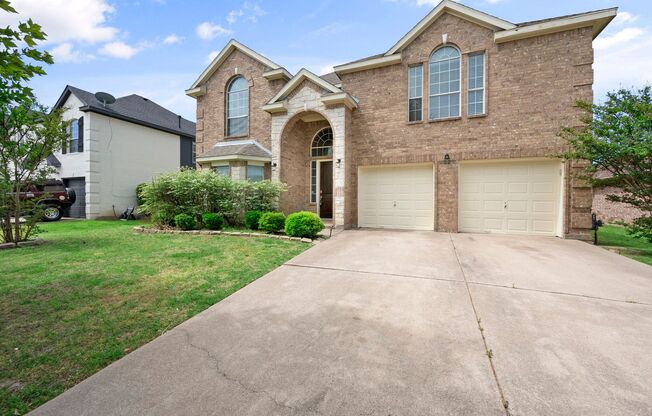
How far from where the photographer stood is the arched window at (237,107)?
12609 millimetres

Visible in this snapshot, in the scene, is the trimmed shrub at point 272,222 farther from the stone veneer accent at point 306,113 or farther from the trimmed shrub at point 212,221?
the stone veneer accent at point 306,113

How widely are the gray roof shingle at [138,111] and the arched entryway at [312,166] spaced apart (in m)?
10.9

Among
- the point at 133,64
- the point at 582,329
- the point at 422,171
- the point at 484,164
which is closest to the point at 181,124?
the point at 133,64

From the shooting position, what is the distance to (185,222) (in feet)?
29.3

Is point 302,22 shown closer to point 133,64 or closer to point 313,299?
point 133,64

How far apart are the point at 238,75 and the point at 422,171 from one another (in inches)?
372

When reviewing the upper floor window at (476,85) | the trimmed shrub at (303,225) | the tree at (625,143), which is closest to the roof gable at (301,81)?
the upper floor window at (476,85)

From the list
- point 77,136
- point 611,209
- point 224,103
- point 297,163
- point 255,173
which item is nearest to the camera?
point 297,163

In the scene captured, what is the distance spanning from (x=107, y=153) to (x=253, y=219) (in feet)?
37.9

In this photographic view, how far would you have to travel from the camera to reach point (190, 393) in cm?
190

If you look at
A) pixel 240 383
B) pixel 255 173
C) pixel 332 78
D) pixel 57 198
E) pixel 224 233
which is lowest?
pixel 240 383

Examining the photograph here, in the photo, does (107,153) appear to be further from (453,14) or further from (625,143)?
(625,143)

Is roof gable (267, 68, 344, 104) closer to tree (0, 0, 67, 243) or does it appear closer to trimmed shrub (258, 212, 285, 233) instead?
trimmed shrub (258, 212, 285, 233)

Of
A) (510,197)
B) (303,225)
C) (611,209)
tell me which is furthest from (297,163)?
(611,209)
